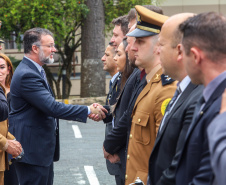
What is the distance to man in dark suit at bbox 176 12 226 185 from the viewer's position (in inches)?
90.6

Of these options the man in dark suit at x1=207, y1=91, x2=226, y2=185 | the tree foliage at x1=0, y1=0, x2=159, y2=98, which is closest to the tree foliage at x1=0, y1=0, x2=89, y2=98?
the tree foliage at x1=0, y1=0, x2=159, y2=98

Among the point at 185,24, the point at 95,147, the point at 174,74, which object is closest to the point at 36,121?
the point at 174,74

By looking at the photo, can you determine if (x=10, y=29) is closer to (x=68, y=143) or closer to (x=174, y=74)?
(x=68, y=143)

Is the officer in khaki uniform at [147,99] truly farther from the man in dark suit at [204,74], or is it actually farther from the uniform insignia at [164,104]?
the man in dark suit at [204,74]

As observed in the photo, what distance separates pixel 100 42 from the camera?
19.2 metres

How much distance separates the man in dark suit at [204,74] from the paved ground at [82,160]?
543 centimetres

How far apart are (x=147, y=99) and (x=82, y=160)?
19.0 ft

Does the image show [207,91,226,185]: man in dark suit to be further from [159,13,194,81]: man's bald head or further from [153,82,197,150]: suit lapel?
[159,13,194,81]: man's bald head

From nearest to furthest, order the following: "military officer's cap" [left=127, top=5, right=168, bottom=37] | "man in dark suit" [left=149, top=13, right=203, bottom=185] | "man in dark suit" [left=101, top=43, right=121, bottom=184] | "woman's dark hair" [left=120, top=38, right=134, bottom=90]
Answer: "man in dark suit" [left=149, top=13, right=203, bottom=185] → "military officer's cap" [left=127, top=5, right=168, bottom=37] → "woman's dark hair" [left=120, top=38, right=134, bottom=90] → "man in dark suit" [left=101, top=43, right=121, bottom=184]

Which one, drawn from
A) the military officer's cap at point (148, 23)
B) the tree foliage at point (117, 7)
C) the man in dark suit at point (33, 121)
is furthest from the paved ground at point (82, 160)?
the tree foliage at point (117, 7)

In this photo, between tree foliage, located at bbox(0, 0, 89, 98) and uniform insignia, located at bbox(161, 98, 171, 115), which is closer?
uniform insignia, located at bbox(161, 98, 171, 115)

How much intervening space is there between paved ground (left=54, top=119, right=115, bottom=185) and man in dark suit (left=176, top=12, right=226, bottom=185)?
214 inches

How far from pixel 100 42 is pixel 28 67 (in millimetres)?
13673

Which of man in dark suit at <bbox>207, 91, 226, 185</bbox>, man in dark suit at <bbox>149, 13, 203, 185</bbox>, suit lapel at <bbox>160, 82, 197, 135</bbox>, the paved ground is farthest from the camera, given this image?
the paved ground
